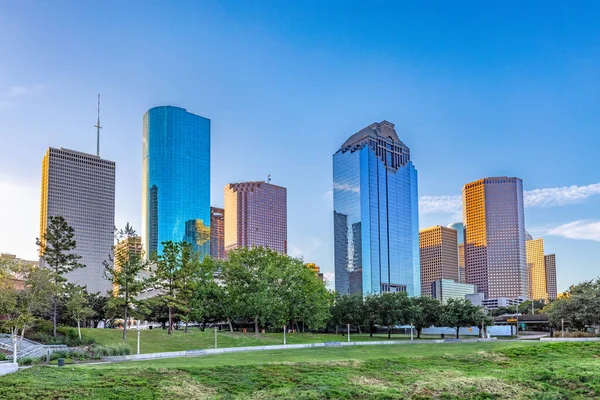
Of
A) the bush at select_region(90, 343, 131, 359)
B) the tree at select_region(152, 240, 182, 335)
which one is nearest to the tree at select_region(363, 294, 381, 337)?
the tree at select_region(152, 240, 182, 335)

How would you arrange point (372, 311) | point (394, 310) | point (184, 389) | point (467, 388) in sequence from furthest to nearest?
point (372, 311), point (394, 310), point (467, 388), point (184, 389)

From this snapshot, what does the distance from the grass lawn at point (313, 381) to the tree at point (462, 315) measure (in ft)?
139

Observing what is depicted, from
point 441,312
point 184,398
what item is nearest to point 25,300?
point 184,398

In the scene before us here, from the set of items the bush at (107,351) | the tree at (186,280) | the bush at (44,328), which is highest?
the tree at (186,280)

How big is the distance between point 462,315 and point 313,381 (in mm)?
56827

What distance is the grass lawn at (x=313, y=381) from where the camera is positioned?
2823cm

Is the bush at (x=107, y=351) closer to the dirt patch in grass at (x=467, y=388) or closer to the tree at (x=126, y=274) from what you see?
the tree at (x=126, y=274)

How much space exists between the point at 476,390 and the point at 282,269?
52.2 meters

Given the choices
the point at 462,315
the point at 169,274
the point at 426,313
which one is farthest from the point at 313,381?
the point at 426,313

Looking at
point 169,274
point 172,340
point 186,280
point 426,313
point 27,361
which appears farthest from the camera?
point 426,313

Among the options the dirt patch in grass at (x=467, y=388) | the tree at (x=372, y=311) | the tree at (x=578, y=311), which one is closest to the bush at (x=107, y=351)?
the dirt patch in grass at (x=467, y=388)

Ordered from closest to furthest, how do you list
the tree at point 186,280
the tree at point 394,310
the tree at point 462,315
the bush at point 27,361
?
the bush at point 27,361 < the tree at point 186,280 < the tree at point 462,315 < the tree at point 394,310

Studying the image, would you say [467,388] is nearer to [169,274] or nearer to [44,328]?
[169,274]

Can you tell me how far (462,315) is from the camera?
8388 cm
